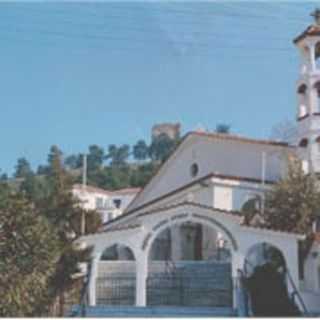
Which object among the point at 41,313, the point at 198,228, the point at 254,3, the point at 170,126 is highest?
the point at 254,3

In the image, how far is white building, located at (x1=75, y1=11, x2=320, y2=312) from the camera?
8.54 m

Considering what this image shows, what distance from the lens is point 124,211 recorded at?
460 inches

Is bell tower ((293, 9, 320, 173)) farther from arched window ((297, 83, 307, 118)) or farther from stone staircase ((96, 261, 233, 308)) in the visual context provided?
stone staircase ((96, 261, 233, 308))

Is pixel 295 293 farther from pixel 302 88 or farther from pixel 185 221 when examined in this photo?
pixel 302 88

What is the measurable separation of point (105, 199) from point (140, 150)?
1848mm

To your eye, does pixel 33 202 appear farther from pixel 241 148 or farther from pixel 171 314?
pixel 241 148

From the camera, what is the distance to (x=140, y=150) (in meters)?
8.52

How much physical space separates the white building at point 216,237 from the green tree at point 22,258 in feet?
4.08

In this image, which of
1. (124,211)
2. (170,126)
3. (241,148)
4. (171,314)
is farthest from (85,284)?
(124,211)

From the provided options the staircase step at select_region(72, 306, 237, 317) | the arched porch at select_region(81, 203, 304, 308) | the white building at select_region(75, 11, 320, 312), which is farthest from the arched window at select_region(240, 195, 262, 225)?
the staircase step at select_region(72, 306, 237, 317)

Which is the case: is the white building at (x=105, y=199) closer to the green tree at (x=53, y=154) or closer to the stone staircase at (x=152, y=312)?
the green tree at (x=53, y=154)

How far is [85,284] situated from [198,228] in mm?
1270

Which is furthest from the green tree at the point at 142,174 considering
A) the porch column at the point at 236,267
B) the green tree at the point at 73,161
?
the porch column at the point at 236,267

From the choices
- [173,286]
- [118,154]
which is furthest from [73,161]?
[173,286]
